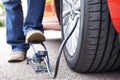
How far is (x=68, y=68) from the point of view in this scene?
2.21 metres

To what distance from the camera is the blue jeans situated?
2.39 meters

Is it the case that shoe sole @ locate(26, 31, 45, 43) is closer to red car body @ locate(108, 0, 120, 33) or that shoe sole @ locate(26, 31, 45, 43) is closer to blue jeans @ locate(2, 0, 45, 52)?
blue jeans @ locate(2, 0, 45, 52)

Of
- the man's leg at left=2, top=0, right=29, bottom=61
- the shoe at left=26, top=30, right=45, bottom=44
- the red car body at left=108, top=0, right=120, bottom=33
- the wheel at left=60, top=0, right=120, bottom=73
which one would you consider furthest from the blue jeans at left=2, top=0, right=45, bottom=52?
the red car body at left=108, top=0, right=120, bottom=33

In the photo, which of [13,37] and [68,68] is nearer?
[68,68]

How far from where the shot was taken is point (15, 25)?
2.57 m

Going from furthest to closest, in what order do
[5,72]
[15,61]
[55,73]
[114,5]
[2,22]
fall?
[2,22] < [15,61] < [5,72] < [55,73] < [114,5]

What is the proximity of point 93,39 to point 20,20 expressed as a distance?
971mm

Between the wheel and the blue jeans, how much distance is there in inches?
17.3

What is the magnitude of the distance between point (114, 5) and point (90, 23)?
25 centimetres

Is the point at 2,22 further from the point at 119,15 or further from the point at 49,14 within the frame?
the point at 119,15

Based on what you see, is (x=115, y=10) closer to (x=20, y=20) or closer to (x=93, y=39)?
(x=93, y=39)

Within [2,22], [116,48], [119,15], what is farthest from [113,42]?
[2,22]

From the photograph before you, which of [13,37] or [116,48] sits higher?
[116,48]

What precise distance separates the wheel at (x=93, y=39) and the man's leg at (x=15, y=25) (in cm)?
65
